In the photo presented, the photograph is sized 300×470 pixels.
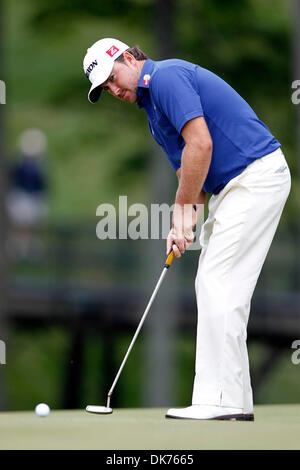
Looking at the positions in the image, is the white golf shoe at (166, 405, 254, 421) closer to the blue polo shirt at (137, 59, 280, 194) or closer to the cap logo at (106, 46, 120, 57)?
the blue polo shirt at (137, 59, 280, 194)

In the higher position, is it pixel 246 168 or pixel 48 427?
pixel 246 168

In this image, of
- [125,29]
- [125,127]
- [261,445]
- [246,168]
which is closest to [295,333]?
[125,127]

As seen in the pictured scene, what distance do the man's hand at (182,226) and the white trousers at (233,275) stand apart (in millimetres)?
113

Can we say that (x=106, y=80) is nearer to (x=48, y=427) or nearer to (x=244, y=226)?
(x=244, y=226)

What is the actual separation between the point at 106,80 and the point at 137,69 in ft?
0.53

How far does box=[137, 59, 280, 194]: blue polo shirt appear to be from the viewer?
5.36m

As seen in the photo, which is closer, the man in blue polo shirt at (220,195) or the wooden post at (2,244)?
the man in blue polo shirt at (220,195)

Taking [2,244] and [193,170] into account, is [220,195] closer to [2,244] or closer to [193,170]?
[193,170]

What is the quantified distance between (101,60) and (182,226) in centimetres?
89

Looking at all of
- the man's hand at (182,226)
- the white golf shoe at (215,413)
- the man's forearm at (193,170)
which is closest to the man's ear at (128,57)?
the man's forearm at (193,170)

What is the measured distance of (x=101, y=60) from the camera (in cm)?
550

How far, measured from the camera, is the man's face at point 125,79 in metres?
5.50

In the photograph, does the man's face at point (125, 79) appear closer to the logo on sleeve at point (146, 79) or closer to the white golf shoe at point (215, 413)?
the logo on sleeve at point (146, 79)

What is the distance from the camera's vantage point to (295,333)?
12039mm
